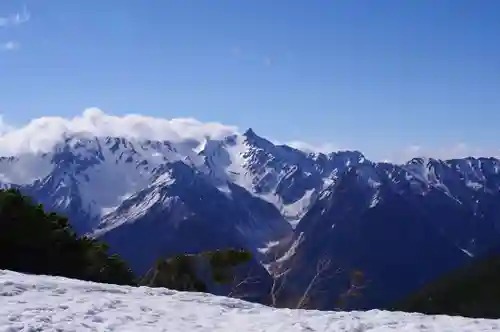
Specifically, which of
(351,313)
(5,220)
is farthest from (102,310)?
(5,220)

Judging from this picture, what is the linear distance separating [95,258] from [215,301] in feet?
70.0

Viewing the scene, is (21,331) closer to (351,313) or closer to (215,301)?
(215,301)

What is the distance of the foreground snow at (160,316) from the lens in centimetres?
1209

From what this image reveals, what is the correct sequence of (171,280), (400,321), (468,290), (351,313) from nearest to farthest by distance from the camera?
(400,321)
(351,313)
(171,280)
(468,290)

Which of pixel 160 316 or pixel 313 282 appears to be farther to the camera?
pixel 313 282

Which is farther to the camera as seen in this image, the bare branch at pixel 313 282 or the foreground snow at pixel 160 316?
the bare branch at pixel 313 282

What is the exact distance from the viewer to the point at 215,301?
51.5ft

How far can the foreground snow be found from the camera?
12094mm

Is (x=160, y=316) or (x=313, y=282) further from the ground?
(x=313, y=282)

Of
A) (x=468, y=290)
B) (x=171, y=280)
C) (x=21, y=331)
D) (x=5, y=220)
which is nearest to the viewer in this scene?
(x=21, y=331)

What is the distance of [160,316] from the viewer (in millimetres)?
13258

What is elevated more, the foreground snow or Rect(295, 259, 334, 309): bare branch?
Rect(295, 259, 334, 309): bare branch

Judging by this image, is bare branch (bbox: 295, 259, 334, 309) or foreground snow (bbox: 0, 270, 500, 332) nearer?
foreground snow (bbox: 0, 270, 500, 332)

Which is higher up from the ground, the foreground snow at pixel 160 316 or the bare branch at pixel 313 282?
the bare branch at pixel 313 282
